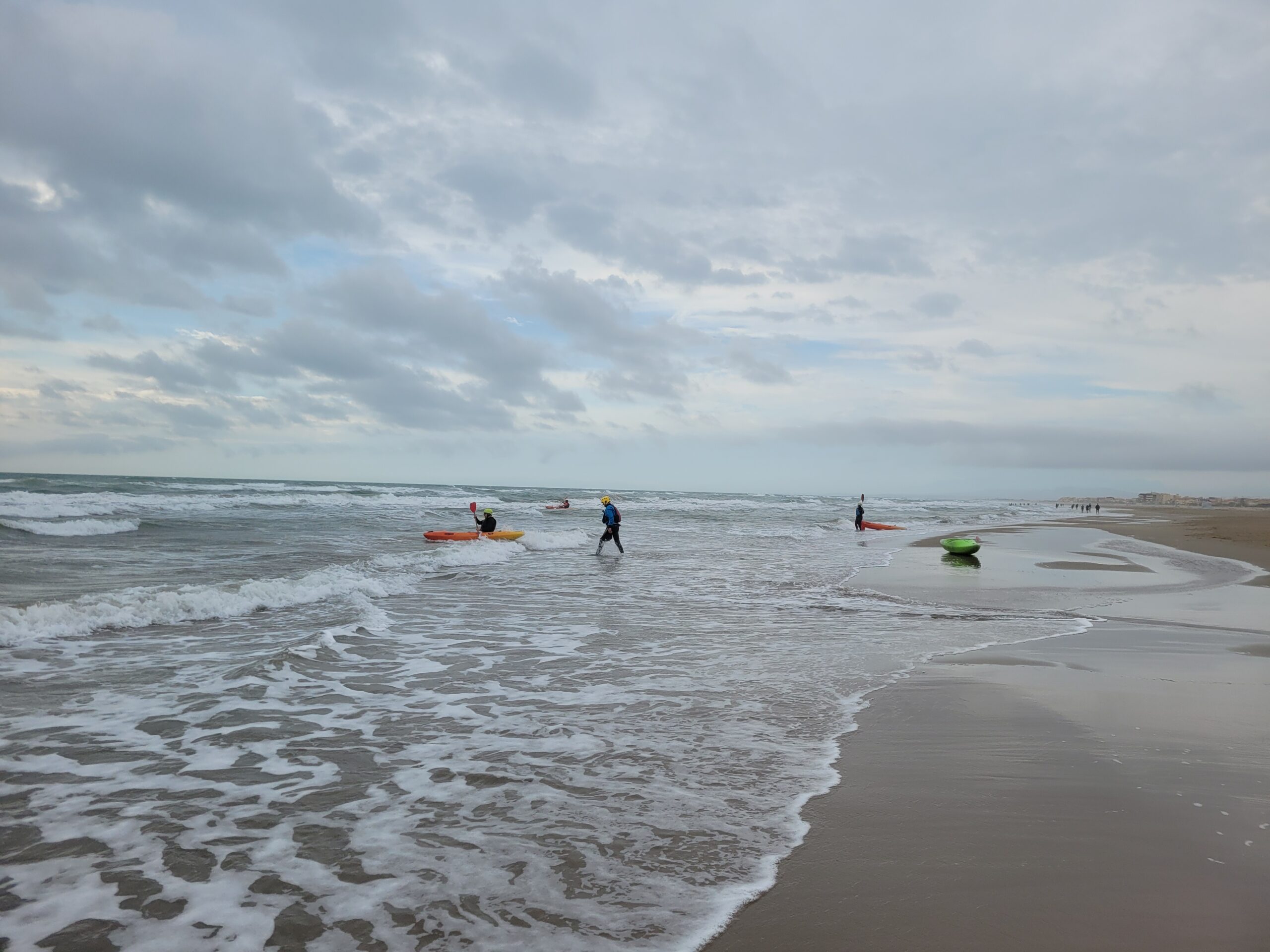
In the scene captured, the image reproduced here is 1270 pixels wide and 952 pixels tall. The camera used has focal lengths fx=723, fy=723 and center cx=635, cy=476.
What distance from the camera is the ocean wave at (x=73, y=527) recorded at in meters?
24.9

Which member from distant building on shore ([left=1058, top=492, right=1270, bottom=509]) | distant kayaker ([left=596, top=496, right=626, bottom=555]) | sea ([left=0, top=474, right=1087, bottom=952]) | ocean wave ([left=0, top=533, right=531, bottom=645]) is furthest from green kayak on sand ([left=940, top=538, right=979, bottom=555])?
distant building on shore ([left=1058, top=492, right=1270, bottom=509])

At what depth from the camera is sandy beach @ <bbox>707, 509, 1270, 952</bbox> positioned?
307 centimetres

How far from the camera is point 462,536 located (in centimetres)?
2584

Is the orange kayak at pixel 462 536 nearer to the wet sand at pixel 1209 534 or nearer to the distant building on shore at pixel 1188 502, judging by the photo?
the wet sand at pixel 1209 534

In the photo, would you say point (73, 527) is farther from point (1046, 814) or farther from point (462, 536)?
point (1046, 814)

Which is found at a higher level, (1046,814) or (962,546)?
(962,546)

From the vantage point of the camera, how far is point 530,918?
3.23 m

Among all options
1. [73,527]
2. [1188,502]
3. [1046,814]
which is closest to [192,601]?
[1046,814]

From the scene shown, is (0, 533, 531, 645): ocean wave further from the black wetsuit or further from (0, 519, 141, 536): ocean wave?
(0, 519, 141, 536): ocean wave

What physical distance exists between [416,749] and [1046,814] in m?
4.31

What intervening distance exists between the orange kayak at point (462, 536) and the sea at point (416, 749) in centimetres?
1012

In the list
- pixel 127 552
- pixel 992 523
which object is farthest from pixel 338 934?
pixel 992 523

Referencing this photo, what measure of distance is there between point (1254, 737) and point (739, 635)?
5.65 m

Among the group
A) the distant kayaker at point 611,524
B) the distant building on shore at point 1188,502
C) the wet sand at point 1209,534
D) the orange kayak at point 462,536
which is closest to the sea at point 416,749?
the distant kayaker at point 611,524
